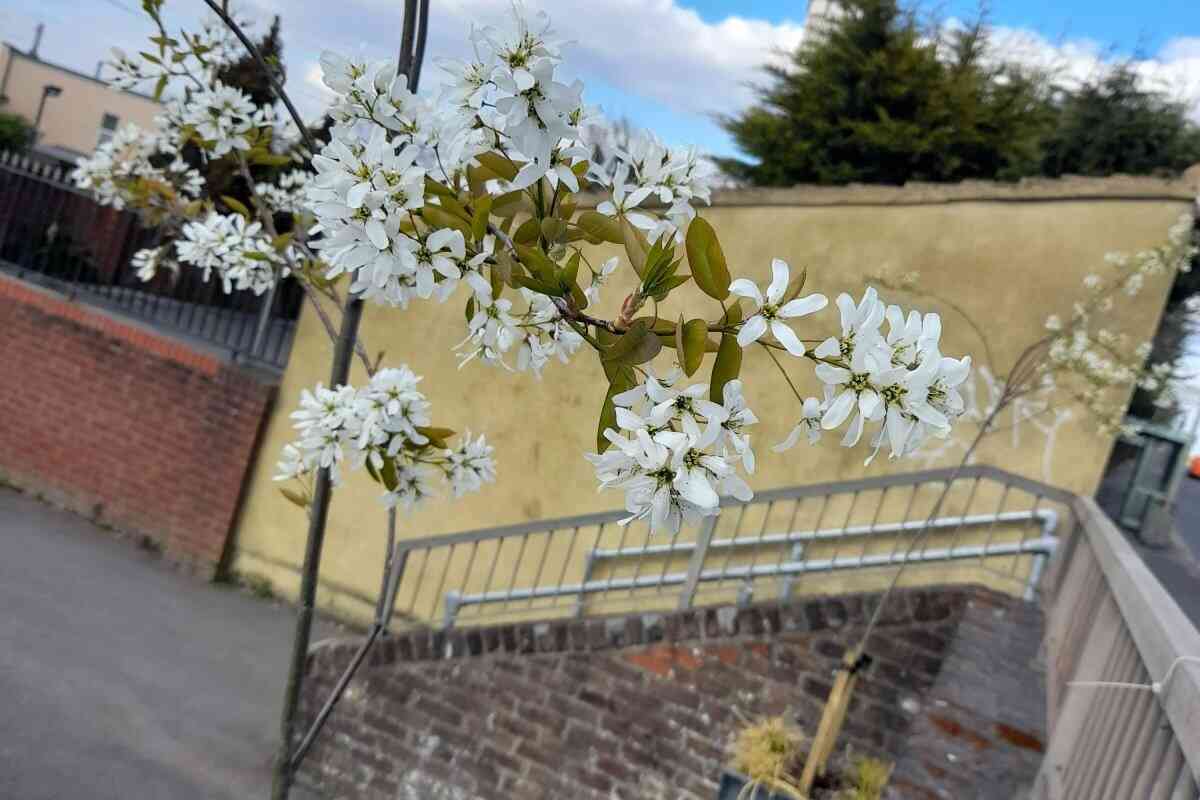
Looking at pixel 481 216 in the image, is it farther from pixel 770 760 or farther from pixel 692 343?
pixel 770 760

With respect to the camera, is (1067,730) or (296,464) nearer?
(296,464)

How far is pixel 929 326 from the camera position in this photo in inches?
45.6

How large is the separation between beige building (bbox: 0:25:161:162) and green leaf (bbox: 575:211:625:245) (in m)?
43.9

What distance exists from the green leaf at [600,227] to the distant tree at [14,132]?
3560 centimetres

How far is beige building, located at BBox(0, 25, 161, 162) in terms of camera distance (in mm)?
41000

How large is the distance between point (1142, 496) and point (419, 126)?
793 cm

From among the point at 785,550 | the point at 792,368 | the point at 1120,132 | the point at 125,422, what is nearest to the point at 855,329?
the point at 792,368

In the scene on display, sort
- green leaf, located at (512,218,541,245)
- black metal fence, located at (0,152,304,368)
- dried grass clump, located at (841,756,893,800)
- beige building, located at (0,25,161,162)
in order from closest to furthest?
green leaf, located at (512,218,541,245), dried grass clump, located at (841,756,893,800), black metal fence, located at (0,152,304,368), beige building, located at (0,25,161,162)

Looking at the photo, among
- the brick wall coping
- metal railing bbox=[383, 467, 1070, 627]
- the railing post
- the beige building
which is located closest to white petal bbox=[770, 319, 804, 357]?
the brick wall coping

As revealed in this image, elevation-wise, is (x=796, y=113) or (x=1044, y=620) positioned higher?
(x=796, y=113)

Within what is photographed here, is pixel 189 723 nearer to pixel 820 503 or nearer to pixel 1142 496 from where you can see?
pixel 820 503

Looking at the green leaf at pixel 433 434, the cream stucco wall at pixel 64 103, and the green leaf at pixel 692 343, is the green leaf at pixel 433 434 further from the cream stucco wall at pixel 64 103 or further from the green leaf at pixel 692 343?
the cream stucco wall at pixel 64 103

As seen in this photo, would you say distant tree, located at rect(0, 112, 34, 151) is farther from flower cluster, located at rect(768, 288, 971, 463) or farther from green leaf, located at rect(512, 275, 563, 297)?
flower cluster, located at rect(768, 288, 971, 463)

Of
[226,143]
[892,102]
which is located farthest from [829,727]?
[892,102]
